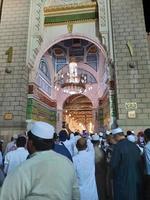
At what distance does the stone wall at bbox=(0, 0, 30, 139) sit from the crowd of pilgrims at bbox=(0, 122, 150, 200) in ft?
10.9

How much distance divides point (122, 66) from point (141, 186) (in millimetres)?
5645

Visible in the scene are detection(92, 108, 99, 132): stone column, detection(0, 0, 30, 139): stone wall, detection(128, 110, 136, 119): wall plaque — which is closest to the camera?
detection(128, 110, 136, 119): wall plaque

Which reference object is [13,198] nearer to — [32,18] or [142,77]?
[142,77]

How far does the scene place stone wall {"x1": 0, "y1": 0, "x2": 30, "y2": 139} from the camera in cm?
764

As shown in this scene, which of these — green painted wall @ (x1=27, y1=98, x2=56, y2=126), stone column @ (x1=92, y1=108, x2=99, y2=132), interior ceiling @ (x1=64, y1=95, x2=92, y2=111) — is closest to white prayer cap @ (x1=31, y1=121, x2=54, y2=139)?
green painted wall @ (x1=27, y1=98, x2=56, y2=126)

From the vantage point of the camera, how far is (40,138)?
130 cm

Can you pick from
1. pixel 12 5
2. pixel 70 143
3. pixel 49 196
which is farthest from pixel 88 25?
pixel 49 196

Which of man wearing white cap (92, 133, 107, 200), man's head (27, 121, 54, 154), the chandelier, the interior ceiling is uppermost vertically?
the chandelier

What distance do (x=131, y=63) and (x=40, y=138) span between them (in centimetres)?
684

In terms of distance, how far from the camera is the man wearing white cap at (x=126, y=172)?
2.46 m

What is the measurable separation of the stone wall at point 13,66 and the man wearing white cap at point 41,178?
653 centimetres

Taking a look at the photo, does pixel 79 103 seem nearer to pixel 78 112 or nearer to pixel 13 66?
pixel 78 112

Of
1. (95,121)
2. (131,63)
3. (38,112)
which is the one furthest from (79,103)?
(131,63)

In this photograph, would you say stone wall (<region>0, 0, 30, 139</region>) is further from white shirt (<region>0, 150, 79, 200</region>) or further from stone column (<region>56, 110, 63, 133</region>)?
white shirt (<region>0, 150, 79, 200</region>)
